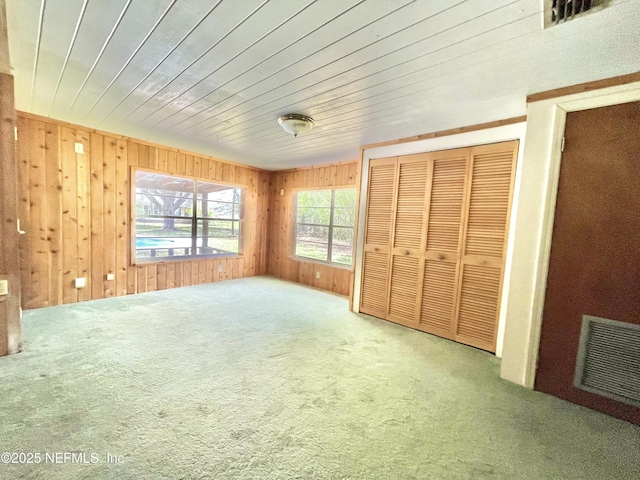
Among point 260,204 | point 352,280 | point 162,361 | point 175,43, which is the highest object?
point 175,43

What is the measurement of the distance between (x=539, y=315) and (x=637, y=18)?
186cm

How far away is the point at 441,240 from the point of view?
306 centimetres

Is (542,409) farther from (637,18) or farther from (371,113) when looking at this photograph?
(371,113)

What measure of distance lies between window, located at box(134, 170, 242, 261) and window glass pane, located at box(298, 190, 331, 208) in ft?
4.26

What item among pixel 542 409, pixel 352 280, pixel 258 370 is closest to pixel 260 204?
pixel 352 280

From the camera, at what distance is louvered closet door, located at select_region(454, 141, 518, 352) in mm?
2648

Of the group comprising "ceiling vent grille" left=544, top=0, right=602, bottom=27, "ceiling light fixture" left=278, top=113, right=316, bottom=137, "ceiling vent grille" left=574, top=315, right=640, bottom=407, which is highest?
"ceiling vent grille" left=544, top=0, right=602, bottom=27

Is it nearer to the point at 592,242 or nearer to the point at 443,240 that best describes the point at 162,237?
the point at 443,240

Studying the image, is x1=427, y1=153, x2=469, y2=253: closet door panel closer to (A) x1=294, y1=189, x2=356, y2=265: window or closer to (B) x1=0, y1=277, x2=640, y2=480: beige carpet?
(B) x1=0, y1=277, x2=640, y2=480: beige carpet

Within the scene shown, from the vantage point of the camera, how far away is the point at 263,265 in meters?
6.14

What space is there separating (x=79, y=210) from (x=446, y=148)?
15.5 feet

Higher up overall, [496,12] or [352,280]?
[496,12]

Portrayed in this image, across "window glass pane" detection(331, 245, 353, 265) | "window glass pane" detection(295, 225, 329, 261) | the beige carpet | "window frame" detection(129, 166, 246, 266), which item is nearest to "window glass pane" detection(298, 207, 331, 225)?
"window glass pane" detection(295, 225, 329, 261)

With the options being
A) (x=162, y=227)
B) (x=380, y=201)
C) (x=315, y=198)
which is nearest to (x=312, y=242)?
(x=315, y=198)
